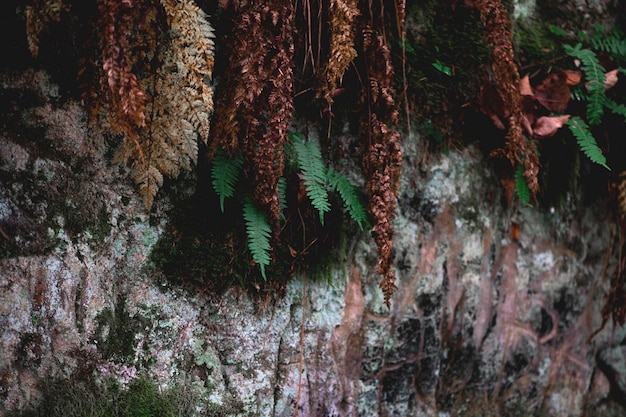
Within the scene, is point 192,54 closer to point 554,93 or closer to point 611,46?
point 554,93

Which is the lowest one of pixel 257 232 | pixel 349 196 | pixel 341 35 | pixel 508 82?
pixel 257 232

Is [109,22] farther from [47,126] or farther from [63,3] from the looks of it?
[47,126]

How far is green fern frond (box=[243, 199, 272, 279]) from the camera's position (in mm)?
1935

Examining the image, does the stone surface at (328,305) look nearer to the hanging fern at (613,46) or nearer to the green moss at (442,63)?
the green moss at (442,63)

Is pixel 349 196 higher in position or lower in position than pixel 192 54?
lower

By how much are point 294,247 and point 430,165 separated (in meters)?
0.80

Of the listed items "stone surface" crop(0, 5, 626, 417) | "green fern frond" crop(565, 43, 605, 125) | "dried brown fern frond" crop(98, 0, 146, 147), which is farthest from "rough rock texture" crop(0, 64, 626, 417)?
"green fern frond" crop(565, 43, 605, 125)

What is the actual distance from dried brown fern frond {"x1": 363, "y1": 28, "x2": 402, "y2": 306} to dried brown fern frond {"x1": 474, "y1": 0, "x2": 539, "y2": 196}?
0.48m

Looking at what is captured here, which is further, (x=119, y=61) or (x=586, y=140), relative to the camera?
(x=586, y=140)

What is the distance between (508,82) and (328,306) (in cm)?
125

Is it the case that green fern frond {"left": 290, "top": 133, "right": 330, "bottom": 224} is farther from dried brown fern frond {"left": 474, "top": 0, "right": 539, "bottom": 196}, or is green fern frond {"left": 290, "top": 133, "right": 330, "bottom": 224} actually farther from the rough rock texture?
dried brown fern frond {"left": 474, "top": 0, "right": 539, "bottom": 196}

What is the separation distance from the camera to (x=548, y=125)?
2551 mm

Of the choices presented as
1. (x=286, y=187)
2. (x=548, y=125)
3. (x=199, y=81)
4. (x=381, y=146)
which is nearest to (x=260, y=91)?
(x=199, y=81)

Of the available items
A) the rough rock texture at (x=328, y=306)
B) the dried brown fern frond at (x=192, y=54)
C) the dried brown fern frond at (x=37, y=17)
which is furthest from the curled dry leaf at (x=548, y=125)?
the dried brown fern frond at (x=37, y=17)
